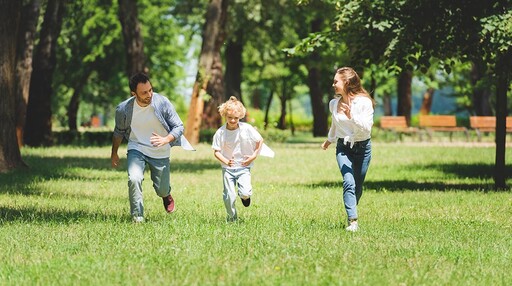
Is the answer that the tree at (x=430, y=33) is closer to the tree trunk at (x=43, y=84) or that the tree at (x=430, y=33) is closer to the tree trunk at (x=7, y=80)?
the tree trunk at (x=7, y=80)

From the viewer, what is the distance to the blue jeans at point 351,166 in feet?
35.9

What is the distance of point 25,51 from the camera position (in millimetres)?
31031

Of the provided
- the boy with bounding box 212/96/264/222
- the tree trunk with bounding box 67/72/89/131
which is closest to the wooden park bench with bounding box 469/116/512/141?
the tree trunk with bounding box 67/72/89/131

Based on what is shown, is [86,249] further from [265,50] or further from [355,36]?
[265,50]

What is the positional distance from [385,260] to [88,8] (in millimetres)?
46777

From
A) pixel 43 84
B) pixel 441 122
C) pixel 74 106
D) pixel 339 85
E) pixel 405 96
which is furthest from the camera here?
pixel 74 106

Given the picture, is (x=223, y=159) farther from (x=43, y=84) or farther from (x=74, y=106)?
(x=74, y=106)

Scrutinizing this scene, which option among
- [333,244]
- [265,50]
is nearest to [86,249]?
[333,244]

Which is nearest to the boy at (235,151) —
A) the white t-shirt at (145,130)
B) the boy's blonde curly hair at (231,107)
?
the boy's blonde curly hair at (231,107)

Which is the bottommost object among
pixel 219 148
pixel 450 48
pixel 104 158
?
pixel 104 158

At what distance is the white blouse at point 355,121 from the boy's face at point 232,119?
1.09m

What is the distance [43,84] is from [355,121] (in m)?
25.9

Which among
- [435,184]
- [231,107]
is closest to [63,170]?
[435,184]

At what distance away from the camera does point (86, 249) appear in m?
9.09
